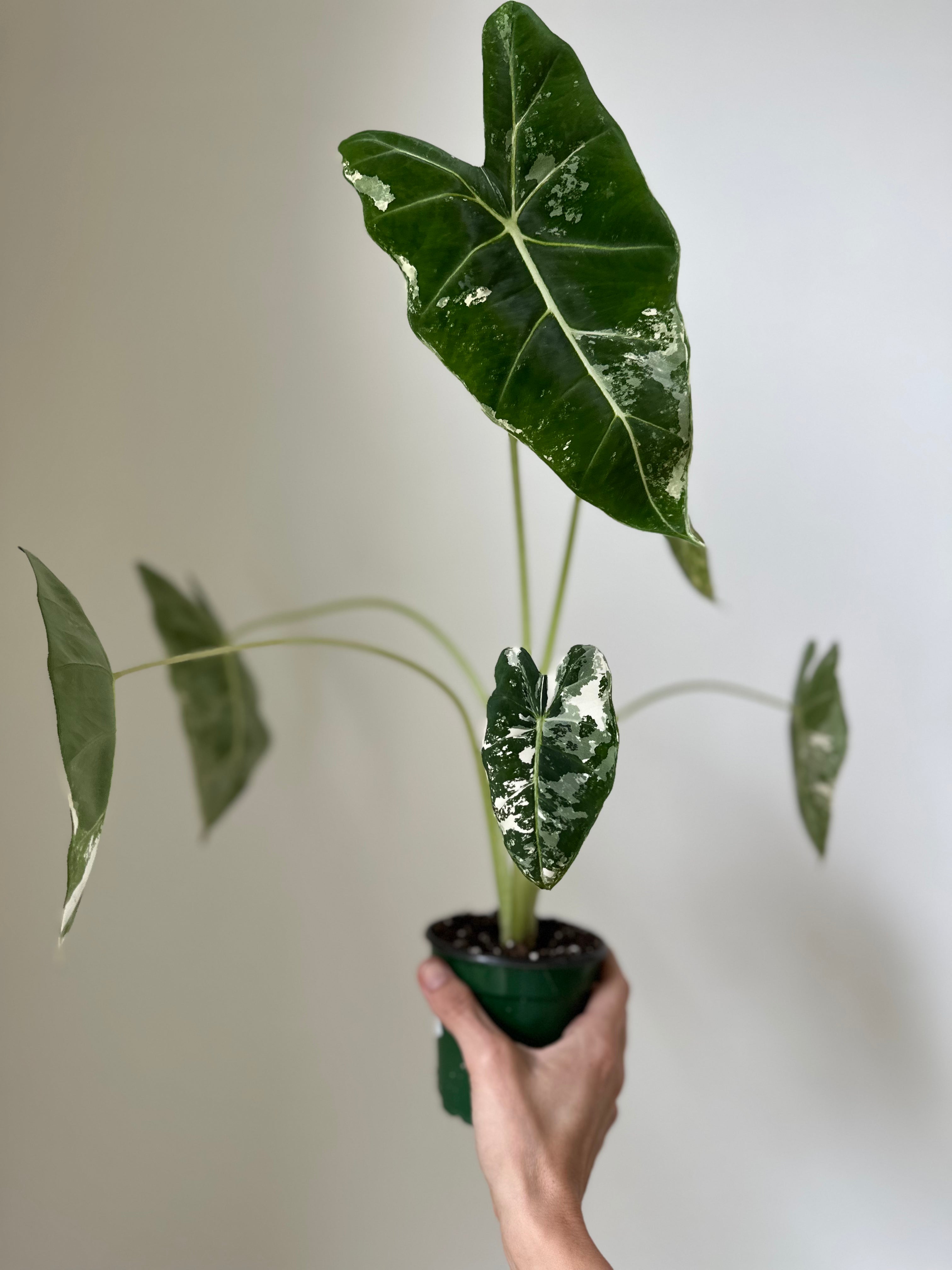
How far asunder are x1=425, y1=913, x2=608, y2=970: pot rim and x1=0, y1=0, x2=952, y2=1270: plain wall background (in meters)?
0.37

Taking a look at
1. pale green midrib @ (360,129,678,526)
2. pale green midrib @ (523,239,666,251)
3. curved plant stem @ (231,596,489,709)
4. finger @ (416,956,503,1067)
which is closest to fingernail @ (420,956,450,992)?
finger @ (416,956,503,1067)

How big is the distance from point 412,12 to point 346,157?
76cm

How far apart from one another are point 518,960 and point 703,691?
1.82ft

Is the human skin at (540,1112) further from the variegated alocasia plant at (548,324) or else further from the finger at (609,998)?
the variegated alocasia plant at (548,324)

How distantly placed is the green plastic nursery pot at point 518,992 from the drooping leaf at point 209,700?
1.01 ft

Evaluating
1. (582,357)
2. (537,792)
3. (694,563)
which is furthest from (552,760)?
(694,563)

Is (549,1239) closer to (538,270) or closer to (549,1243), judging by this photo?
(549,1243)

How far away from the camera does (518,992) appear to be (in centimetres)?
90

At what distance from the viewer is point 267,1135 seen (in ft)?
4.08

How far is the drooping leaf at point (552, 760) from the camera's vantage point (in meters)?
0.65

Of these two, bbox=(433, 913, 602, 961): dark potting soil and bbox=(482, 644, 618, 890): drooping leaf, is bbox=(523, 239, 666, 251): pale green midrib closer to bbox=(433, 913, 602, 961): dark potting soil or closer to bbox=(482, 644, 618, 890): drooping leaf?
bbox=(482, 644, 618, 890): drooping leaf

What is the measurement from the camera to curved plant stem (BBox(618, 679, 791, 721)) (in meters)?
1.10

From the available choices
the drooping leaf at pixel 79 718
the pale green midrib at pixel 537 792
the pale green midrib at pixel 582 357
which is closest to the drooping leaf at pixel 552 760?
A: the pale green midrib at pixel 537 792

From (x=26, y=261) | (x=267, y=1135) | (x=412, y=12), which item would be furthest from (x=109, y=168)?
(x=267, y=1135)
